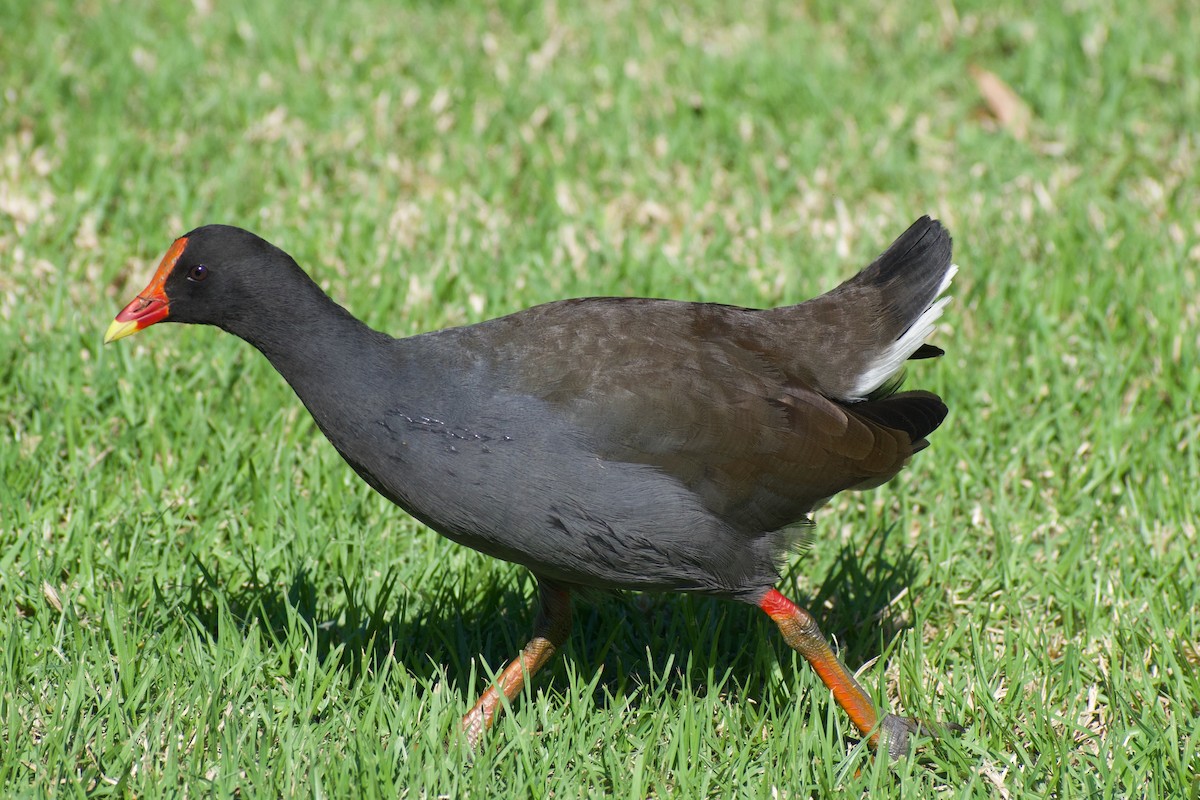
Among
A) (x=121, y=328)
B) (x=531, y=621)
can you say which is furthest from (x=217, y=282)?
(x=531, y=621)

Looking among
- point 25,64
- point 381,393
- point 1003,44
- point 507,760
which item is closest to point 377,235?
point 25,64

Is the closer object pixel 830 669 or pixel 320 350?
pixel 320 350

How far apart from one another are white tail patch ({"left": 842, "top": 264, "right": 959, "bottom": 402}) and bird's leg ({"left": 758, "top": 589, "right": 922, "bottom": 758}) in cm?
58

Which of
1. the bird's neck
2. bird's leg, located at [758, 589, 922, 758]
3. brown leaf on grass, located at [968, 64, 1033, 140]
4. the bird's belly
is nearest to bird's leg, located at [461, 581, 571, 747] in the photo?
the bird's belly

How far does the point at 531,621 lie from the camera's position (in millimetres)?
3982

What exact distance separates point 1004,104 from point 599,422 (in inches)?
165

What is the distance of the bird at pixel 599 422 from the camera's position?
3100mm

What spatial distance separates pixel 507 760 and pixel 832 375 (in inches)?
49.9

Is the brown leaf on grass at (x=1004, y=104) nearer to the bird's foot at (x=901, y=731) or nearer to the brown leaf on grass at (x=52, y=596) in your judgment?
the bird's foot at (x=901, y=731)

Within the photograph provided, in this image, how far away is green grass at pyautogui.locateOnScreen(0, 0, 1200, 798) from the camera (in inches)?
129

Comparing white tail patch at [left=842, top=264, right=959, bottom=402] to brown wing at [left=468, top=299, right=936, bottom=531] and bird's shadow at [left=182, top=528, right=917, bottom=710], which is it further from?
bird's shadow at [left=182, top=528, right=917, bottom=710]

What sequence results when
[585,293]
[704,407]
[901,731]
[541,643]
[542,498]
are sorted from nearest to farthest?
[542,498] → [704,407] → [901,731] → [541,643] → [585,293]

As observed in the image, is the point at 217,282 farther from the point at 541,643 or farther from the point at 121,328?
the point at 541,643

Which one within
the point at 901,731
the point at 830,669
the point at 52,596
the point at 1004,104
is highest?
the point at 1004,104
